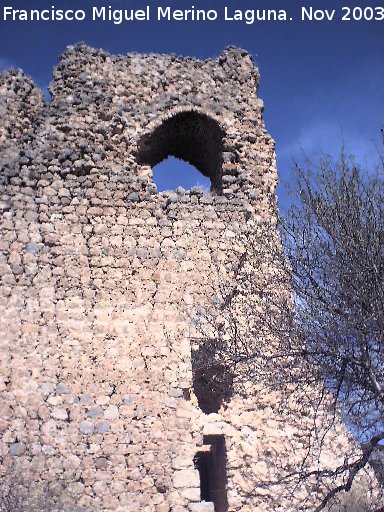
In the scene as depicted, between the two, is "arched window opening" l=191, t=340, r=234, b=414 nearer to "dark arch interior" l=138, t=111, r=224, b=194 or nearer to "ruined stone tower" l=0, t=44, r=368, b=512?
"ruined stone tower" l=0, t=44, r=368, b=512

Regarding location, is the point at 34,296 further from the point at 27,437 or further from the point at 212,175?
the point at 212,175

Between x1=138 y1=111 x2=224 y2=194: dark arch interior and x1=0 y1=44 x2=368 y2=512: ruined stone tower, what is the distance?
4cm

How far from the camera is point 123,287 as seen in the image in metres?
7.22

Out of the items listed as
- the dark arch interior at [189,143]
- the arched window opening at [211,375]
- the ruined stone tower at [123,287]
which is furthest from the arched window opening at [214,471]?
the dark arch interior at [189,143]

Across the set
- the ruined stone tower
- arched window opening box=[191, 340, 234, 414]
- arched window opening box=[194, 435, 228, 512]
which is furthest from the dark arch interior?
arched window opening box=[194, 435, 228, 512]

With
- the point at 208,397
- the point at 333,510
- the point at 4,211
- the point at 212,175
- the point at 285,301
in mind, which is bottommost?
the point at 333,510

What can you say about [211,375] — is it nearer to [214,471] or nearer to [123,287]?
[214,471]

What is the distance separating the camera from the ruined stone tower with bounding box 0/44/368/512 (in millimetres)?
6367

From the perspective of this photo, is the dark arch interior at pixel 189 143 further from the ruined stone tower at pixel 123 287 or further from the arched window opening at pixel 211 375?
the arched window opening at pixel 211 375

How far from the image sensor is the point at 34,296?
6938 mm

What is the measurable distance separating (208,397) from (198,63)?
5.25 meters

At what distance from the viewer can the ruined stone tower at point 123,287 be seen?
20.9ft

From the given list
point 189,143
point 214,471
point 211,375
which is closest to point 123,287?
point 211,375

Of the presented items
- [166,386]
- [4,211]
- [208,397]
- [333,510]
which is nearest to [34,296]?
[4,211]
